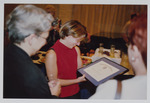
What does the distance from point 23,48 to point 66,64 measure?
59 cm

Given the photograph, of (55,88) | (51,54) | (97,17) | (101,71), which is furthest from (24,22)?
(97,17)

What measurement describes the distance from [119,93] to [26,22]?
30.1 inches

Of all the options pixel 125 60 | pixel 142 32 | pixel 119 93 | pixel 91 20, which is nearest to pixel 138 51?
pixel 142 32

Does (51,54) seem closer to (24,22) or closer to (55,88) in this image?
(55,88)

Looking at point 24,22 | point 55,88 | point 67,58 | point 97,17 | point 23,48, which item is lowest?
point 55,88

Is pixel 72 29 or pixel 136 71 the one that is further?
pixel 72 29

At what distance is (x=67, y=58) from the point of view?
145 centimetres

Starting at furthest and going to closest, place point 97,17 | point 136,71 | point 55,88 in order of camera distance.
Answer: point 97,17 < point 55,88 < point 136,71

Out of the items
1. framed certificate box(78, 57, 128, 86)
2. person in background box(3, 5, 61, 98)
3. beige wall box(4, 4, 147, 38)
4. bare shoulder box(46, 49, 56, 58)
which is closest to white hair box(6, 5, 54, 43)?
person in background box(3, 5, 61, 98)

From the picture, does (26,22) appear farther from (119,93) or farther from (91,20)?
(91,20)

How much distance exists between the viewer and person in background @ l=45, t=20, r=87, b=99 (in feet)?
4.24

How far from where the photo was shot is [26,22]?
2.86ft

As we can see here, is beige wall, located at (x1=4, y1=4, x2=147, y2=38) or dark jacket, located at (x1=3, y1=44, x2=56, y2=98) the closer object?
dark jacket, located at (x1=3, y1=44, x2=56, y2=98)

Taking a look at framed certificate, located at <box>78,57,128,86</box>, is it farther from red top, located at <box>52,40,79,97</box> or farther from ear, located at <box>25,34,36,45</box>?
ear, located at <box>25,34,36,45</box>
